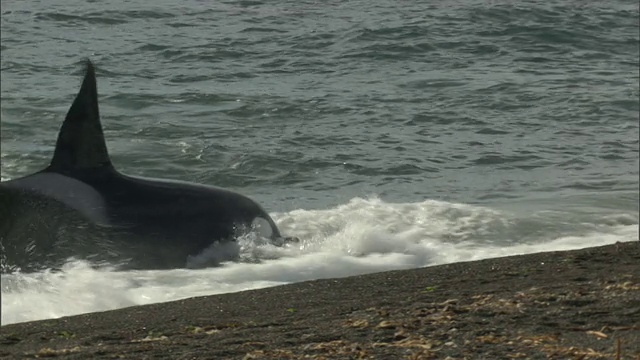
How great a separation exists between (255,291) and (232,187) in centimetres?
558

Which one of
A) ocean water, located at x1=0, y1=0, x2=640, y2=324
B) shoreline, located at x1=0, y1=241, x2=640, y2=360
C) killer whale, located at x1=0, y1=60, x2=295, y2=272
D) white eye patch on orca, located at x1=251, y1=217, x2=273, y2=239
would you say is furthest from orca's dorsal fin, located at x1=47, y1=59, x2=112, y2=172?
shoreline, located at x1=0, y1=241, x2=640, y2=360

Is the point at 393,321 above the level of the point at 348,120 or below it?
below

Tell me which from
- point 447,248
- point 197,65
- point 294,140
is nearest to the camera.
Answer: point 447,248

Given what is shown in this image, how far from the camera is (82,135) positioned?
28.5 ft

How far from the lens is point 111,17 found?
20203 mm

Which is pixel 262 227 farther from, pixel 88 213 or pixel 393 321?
pixel 393 321

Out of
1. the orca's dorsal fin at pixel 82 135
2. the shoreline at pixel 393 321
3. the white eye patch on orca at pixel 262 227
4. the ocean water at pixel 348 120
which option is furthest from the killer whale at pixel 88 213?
the shoreline at pixel 393 321

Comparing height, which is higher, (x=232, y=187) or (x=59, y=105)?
(x=59, y=105)

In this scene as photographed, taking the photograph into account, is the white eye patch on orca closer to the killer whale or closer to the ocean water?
the ocean water

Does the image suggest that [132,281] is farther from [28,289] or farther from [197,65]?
[197,65]

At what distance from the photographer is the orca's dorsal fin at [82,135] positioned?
8.67 m

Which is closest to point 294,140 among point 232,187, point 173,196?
point 232,187

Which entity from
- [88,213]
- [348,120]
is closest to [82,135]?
[88,213]

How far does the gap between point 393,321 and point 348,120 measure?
33.4 feet
